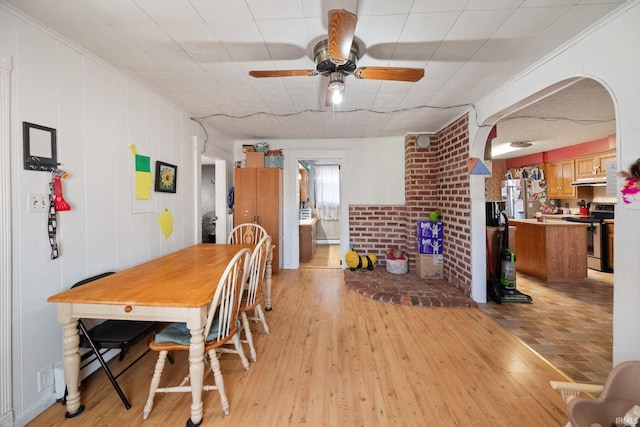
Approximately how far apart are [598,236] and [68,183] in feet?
21.9

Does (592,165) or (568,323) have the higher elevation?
(592,165)

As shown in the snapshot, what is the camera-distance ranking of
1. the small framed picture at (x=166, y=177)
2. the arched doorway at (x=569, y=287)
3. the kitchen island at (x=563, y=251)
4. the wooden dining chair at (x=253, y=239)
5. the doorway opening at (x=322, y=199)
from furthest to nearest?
the doorway opening at (x=322, y=199)
the kitchen island at (x=563, y=251)
the wooden dining chair at (x=253, y=239)
the small framed picture at (x=166, y=177)
the arched doorway at (x=569, y=287)

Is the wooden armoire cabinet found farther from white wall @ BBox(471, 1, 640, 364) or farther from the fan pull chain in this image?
white wall @ BBox(471, 1, 640, 364)

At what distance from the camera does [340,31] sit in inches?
48.3

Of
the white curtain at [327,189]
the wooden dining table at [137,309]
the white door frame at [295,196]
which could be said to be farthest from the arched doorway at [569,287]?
the white curtain at [327,189]

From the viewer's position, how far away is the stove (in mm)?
4082

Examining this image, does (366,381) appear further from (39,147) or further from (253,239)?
(39,147)

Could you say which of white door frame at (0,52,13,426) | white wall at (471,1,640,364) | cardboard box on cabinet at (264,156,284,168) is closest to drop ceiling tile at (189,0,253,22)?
white door frame at (0,52,13,426)

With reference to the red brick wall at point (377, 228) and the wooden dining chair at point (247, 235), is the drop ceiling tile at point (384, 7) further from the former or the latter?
the red brick wall at point (377, 228)

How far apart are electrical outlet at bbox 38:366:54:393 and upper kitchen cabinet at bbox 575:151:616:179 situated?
23.2ft

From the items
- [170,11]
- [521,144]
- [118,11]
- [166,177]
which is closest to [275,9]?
[170,11]

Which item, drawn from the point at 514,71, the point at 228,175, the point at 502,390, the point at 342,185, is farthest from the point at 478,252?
the point at 228,175

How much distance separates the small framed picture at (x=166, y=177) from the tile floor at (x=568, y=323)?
143 inches

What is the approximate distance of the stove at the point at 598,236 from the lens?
13.4 ft
